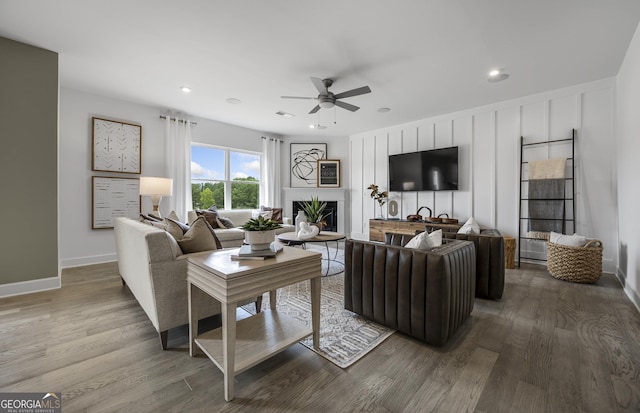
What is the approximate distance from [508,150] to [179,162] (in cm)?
573

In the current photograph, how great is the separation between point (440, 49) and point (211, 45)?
2406 mm

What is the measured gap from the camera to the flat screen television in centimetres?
479

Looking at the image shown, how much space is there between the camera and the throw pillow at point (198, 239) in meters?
1.94

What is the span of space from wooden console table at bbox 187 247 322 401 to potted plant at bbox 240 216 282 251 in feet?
0.39

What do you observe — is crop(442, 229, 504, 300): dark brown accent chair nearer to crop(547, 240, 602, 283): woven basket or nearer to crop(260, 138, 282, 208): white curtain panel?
crop(547, 240, 602, 283): woven basket

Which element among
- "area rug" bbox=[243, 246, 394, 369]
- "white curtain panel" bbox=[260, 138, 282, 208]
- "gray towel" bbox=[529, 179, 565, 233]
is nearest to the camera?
"area rug" bbox=[243, 246, 394, 369]

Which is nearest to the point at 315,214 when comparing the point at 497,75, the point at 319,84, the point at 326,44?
the point at 319,84

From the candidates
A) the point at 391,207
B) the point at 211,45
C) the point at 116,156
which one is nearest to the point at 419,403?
the point at 211,45

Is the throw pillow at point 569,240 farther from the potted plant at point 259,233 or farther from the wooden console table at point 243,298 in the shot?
the potted plant at point 259,233

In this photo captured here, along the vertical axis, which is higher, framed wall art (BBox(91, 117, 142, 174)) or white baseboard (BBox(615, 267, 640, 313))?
framed wall art (BBox(91, 117, 142, 174))

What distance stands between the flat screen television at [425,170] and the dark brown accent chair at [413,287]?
2.90 metres

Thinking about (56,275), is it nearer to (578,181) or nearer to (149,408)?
(149,408)

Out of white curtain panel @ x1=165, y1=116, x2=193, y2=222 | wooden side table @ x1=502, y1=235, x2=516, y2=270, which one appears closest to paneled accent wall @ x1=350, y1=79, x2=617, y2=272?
wooden side table @ x1=502, y1=235, x2=516, y2=270

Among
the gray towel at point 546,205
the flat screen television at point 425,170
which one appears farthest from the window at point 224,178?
the gray towel at point 546,205
